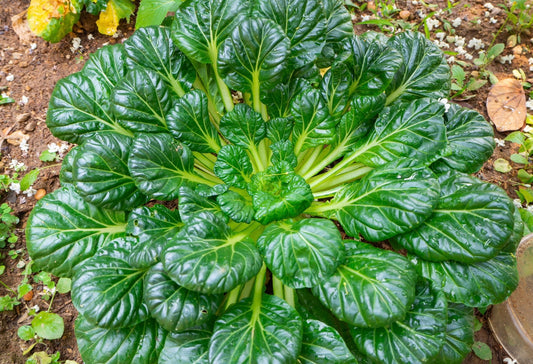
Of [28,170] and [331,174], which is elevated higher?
[331,174]

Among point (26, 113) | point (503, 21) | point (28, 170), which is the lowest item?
point (28, 170)

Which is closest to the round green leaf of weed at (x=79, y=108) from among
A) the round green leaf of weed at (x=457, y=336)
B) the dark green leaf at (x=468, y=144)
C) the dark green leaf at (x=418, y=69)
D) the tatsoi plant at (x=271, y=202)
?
the tatsoi plant at (x=271, y=202)

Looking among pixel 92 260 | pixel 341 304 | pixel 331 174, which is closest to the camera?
pixel 341 304

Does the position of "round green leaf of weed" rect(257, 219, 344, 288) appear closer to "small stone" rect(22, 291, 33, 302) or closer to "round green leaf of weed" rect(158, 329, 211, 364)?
"round green leaf of weed" rect(158, 329, 211, 364)

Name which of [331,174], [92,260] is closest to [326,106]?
[331,174]

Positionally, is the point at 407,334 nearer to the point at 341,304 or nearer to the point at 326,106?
the point at 341,304

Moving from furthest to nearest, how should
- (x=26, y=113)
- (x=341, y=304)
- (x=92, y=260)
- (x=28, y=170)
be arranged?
(x=26, y=113)
(x=28, y=170)
(x=92, y=260)
(x=341, y=304)

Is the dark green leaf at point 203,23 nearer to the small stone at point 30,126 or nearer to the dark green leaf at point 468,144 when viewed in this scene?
the dark green leaf at point 468,144
